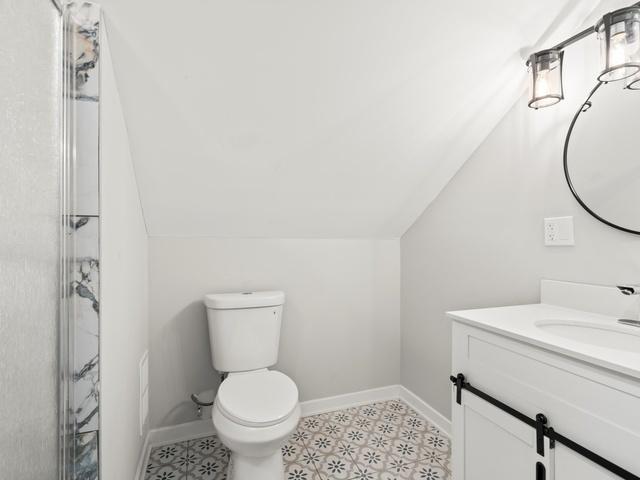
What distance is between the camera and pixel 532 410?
0.86 metres

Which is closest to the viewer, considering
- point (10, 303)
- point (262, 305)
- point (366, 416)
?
point (10, 303)

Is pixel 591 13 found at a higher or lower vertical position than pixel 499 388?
higher

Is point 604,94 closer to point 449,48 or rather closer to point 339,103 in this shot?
point 449,48

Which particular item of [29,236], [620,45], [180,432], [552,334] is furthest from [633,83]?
[180,432]

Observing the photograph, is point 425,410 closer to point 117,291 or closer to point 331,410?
point 331,410

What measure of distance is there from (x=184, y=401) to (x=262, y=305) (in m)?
0.70

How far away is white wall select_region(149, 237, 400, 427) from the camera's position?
68.6 inches

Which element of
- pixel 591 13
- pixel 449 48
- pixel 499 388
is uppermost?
pixel 591 13

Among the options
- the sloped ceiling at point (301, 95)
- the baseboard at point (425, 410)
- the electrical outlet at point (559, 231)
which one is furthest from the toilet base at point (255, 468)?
the electrical outlet at point (559, 231)

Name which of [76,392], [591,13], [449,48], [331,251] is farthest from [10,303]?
[591,13]

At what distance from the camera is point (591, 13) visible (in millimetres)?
1186

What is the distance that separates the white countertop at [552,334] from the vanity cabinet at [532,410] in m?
0.02

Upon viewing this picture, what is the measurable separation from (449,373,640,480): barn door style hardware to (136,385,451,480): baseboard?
96 centimetres

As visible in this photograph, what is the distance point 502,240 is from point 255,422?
1294 millimetres
